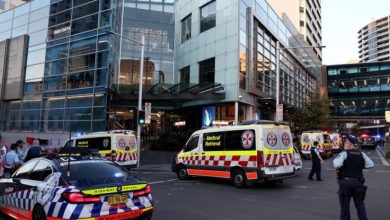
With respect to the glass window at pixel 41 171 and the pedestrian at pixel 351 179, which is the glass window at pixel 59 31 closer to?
the glass window at pixel 41 171

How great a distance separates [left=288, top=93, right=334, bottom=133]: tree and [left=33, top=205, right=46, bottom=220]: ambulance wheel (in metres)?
39.5

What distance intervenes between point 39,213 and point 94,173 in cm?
110

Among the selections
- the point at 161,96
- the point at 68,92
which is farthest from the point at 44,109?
the point at 161,96

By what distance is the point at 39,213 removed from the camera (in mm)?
6621

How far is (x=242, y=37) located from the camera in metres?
32.2

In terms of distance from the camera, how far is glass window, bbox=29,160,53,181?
7041mm

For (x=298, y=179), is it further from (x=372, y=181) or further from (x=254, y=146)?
(x=254, y=146)

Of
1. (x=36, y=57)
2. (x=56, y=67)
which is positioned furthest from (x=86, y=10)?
(x=36, y=57)

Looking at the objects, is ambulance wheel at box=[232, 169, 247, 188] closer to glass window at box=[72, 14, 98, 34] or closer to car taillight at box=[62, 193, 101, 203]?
car taillight at box=[62, 193, 101, 203]

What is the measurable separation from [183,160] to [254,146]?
3.97 meters

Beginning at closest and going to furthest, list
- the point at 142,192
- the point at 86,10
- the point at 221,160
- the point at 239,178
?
the point at 142,192
the point at 239,178
the point at 221,160
the point at 86,10

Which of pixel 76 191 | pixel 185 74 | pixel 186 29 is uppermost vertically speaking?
pixel 186 29

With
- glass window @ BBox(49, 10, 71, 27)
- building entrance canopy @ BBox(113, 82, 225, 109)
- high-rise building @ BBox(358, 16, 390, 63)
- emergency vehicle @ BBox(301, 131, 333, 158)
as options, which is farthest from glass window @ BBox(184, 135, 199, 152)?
high-rise building @ BBox(358, 16, 390, 63)

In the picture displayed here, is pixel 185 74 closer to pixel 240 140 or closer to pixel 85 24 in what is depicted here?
pixel 85 24
